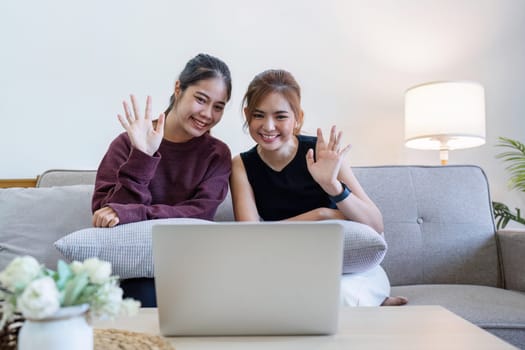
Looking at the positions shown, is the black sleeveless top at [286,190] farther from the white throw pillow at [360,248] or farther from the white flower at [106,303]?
the white flower at [106,303]

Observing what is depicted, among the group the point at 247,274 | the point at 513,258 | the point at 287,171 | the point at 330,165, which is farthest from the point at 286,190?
the point at 247,274

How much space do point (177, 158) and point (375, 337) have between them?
2.94 ft

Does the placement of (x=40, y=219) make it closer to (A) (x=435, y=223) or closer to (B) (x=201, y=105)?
(B) (x=201, y=105)

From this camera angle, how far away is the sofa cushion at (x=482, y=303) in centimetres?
99

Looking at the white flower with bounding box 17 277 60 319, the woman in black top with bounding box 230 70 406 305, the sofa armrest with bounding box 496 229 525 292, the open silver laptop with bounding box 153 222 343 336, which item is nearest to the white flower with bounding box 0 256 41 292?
the white flower with bounding box 17 277 60 319

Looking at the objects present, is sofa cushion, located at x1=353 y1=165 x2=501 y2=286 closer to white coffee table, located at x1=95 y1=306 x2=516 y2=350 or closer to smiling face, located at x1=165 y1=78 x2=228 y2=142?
smiling face, located at x1=165 y1=78 x2=228 y2=142

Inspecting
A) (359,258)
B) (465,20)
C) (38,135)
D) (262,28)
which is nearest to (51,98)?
(38,135)

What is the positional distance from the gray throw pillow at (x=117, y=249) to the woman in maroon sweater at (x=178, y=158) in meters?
0.18

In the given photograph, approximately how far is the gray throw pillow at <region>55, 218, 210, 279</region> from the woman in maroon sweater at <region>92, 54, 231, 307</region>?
0.54ft

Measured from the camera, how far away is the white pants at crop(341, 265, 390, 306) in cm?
101

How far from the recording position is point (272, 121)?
1.32m

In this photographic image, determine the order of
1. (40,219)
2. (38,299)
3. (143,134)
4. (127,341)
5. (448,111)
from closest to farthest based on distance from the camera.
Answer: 1. (38,299)
2. (127,341)
3. (143,134)
4. (40,219)
5. (448,111)

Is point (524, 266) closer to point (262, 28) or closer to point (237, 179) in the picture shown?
point (237, 179)

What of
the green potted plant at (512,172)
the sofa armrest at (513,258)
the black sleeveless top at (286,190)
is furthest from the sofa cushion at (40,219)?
the green potted plant at (512,172)
